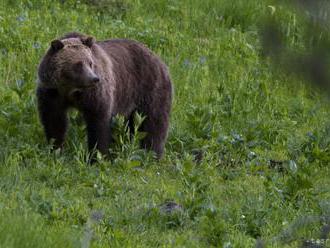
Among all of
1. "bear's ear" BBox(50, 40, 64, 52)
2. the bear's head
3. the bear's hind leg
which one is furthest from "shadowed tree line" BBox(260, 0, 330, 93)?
the bear's hind leg

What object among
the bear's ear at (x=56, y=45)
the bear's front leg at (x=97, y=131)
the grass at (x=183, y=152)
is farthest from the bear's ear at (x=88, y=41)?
the grass at (x=183, y=152)

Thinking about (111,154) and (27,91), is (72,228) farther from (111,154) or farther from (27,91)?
(27,91)

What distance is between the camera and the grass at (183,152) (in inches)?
218

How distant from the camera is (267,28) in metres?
2.88

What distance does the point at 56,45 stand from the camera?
7328 millimetres

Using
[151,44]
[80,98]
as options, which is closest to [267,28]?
[80,98]

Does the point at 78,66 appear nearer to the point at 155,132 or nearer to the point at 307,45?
the point at 155,132

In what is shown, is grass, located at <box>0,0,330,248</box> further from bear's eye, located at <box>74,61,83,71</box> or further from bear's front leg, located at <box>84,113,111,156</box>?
bear's eye, located at <box>74,61,83,71</box>

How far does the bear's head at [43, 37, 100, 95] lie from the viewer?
724 centimetres

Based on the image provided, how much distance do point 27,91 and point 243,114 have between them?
8.24 feet

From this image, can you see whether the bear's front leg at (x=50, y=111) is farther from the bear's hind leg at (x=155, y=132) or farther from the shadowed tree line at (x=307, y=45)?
the shadowed tree line at (x=307, y=45)

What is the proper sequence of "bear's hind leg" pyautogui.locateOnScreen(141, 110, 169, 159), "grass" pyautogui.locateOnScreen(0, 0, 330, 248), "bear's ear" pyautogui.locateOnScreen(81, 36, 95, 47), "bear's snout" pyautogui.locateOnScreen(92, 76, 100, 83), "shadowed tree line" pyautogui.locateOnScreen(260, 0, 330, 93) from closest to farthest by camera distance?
1. "shadowed tree line" pyautogui.locateOnScreen(260, 0, 330, 93)
2. "grass" pyautogui.locateOnScreen(0, 0, 330, 248)
3. "bear's snout" pyautogui.locateOnScreen(92, 76, 100, 83)
4. "bear's ear" pyautogui.locateOnScreen(81, 36, 95, 47)
5. "bear's hind leg" pyautogui.locateOnScreen(141, 110, 169, 159)

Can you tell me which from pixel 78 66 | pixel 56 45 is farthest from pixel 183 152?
pixel 56 45

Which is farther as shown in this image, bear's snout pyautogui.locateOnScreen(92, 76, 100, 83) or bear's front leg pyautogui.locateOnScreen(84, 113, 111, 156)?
bear's front leg pyautogui.locateOnScreen(84, 113, 111, 156)
